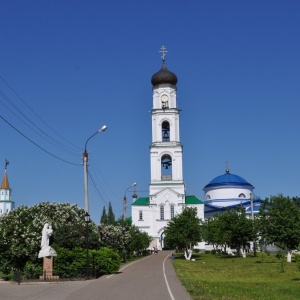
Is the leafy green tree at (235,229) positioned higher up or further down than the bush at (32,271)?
higher up

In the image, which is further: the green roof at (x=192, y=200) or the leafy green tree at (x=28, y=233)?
the green roof at (x=192, y=200)

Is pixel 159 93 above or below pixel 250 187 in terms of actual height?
above

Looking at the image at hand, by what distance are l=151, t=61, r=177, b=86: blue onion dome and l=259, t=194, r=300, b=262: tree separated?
45238 millimetres

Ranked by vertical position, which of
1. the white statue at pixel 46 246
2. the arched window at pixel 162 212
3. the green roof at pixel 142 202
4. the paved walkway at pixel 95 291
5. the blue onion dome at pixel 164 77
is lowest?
the paved walkway at pixel 95 291

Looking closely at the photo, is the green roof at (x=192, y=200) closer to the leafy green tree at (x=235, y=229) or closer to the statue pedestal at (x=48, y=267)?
the leafy green tree at (x=235, y=229)

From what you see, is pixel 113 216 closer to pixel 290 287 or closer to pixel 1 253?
pixel 1 253

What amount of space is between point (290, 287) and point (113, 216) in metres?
108

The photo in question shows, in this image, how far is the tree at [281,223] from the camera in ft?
150

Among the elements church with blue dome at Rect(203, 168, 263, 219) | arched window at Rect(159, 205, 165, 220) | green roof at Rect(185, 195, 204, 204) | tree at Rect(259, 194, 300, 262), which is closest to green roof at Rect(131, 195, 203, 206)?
green roof at Rect(185, 195, 204, 204)

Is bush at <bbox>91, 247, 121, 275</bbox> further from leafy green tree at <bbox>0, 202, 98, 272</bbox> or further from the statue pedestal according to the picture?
the statue pedestal

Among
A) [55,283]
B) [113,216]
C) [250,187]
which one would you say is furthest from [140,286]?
[113,216]

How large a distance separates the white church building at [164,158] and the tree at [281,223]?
40.6m

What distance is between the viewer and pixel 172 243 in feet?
181

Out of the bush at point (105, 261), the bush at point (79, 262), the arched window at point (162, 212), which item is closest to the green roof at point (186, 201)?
the arched window at point (162, 212)
